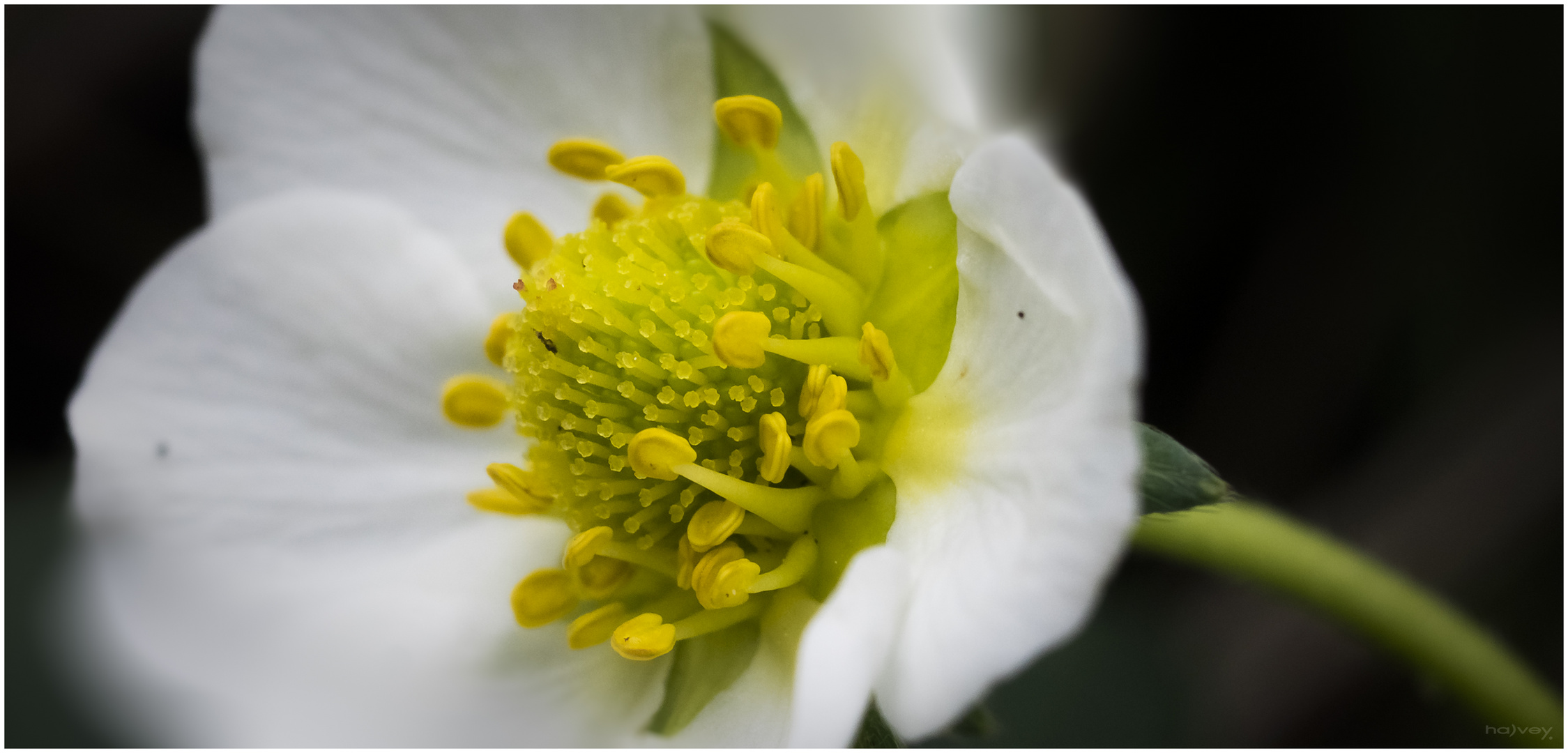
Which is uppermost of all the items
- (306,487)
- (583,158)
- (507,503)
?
(583,158)

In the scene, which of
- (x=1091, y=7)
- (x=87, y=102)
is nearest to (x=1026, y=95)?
(x=1091, y=7)

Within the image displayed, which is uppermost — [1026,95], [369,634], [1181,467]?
[1026,95]

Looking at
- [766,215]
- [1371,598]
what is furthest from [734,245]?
[1371,598]

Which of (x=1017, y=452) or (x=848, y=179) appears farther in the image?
(x=848, y=179)

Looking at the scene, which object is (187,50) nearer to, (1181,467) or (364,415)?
(364,415)

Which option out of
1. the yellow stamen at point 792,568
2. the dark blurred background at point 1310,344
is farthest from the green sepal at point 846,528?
the dark blurred background at point 1310,344

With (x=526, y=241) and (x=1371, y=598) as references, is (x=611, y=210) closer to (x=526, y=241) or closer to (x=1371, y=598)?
(x=526, y=241)
